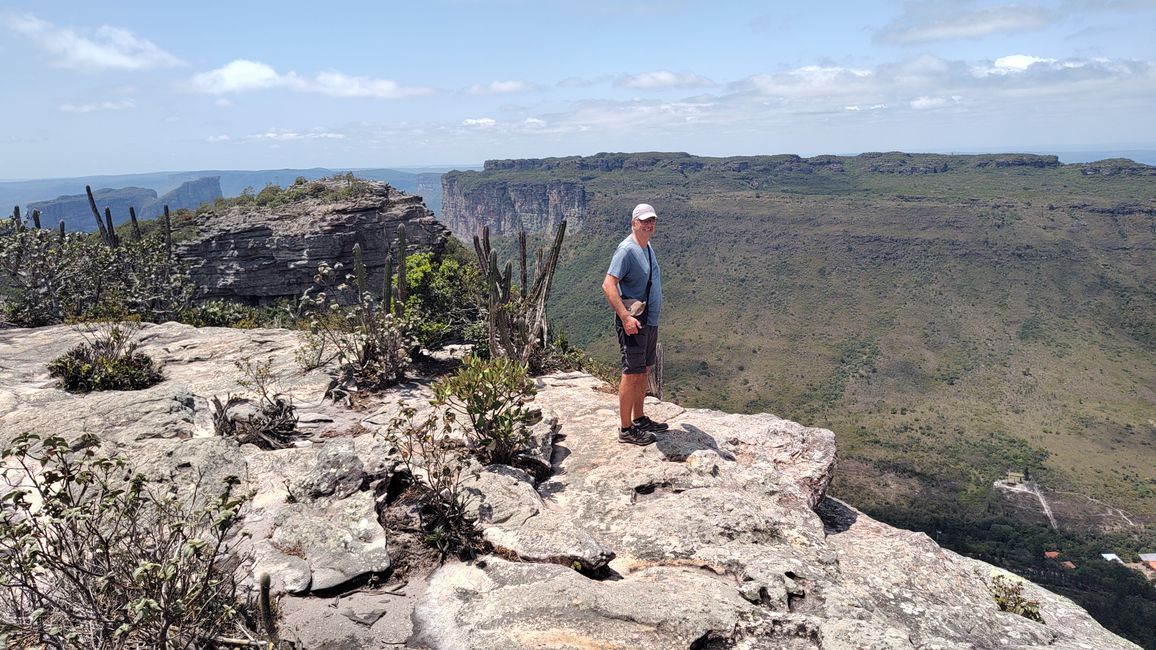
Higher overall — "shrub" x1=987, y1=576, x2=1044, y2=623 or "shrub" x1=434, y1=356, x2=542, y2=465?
"shrub" x1=434, y1=356, x2=542, y2=465

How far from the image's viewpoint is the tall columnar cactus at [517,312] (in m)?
9.26

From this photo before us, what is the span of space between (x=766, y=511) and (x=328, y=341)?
766cm

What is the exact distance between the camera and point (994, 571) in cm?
549

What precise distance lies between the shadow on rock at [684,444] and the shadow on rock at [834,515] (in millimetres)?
1056

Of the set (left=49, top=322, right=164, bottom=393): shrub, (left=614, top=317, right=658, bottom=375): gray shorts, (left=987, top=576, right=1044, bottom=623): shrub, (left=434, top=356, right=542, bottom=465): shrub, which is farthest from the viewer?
(left=49, top=322, right=164, bottom=393): shrub

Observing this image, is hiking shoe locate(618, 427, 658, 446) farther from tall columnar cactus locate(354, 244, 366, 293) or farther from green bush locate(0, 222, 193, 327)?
green bush locate(0, 222, 193, 327)

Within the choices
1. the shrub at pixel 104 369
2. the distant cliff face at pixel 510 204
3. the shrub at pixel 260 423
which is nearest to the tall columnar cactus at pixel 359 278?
the shrub at pixel 260 423

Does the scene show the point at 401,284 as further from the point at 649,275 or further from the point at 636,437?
the point at 636,437

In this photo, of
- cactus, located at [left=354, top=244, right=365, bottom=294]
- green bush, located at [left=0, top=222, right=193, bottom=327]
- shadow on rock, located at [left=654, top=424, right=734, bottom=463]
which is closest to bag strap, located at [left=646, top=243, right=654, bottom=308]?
shadow on rock, located at [left=654, top=424, right=734, bottom=463]

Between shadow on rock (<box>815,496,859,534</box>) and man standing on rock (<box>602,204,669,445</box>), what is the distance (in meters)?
1.89

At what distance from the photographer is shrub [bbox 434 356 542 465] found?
5375 millimetres

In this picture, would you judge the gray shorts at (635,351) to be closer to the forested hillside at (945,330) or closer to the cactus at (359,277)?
the cactus at (359,277)

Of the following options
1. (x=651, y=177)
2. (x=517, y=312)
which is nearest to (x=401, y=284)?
(x=517, y=312)

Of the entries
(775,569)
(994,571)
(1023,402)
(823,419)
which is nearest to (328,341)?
(775,569)
